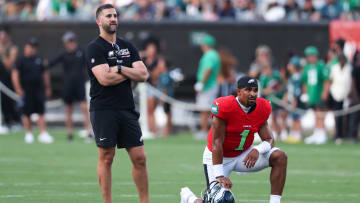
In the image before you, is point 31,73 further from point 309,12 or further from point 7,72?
point 309,12

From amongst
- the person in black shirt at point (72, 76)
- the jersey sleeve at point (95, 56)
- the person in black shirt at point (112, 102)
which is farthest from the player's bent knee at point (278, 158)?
the person in black shirt at point (72, 76)

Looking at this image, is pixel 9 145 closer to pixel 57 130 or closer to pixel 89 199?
pixel 57 130

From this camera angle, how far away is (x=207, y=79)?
19.6 m

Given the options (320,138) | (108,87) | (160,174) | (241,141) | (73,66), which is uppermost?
(108,87)

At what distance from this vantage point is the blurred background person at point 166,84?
20672 mm

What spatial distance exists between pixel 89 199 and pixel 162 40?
12.9m

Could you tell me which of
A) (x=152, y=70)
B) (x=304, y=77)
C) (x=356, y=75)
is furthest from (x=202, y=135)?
(x=356, y=75)

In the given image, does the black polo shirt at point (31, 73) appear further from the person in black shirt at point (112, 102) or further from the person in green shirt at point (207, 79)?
the person in black shirt at point (112, 102)

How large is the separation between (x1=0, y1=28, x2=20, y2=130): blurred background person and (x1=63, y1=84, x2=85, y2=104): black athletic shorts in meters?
3.67

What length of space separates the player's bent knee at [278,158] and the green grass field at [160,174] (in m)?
1.12

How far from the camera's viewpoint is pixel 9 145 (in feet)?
57.7

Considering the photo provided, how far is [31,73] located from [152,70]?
333 cm

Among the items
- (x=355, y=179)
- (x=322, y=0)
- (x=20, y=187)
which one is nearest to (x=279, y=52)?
(x=322, y=0)

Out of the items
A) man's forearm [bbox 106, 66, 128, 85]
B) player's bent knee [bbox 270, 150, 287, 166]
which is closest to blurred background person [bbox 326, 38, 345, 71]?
player's bent knee [bbox 270, 150, 287, 166]
